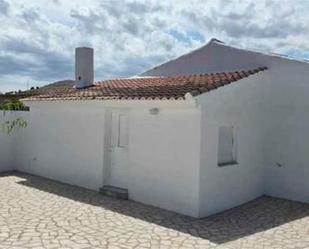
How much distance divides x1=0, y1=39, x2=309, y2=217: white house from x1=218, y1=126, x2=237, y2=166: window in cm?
4

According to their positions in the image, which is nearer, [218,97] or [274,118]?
[218,97]

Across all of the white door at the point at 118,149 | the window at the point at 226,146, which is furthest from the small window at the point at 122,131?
the window at the point at 226,146

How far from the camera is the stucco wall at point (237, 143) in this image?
1366 centimetres

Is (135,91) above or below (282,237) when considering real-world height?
above

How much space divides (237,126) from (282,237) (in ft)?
16.2

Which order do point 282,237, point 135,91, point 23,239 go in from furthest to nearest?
point 135,91
point 282,237
point 23,239

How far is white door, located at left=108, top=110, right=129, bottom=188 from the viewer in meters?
16.3

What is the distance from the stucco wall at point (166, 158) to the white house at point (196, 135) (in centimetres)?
3

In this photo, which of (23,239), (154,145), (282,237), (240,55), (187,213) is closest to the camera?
(23,239)

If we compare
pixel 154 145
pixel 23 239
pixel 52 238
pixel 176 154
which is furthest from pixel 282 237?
pixel 23 239

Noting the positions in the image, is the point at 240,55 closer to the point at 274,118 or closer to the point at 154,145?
the point at 274,118

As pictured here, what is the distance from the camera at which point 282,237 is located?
459 inches

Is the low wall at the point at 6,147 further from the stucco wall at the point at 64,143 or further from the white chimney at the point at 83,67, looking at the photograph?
the white chimney at the point at 83,67

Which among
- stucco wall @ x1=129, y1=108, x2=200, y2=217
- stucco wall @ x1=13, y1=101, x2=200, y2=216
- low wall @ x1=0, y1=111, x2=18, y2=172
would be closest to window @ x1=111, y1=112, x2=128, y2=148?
stucco wall @ x1=13, y1=101, x2=200, y2=216
